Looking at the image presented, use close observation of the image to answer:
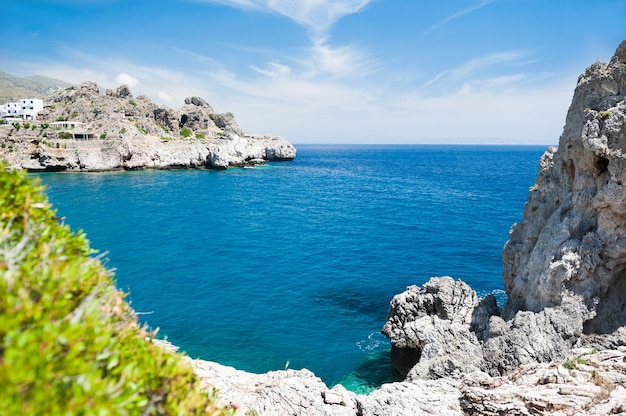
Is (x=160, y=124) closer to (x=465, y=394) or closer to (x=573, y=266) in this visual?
(x=573, y=266)

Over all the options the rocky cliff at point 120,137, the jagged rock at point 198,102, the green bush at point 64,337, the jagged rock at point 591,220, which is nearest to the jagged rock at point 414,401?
the green bush at point 64,337

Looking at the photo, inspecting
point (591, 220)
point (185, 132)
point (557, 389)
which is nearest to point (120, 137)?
point (185, 132)

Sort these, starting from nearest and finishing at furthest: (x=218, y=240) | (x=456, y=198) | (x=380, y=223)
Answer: (x=218, y=240), (x=380, y=223), (x=456, y=198)

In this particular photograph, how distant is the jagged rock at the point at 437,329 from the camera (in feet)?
58.1

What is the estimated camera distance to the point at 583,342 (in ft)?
59.3

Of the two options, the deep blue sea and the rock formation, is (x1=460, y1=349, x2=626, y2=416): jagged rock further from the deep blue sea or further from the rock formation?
the deep blue sea

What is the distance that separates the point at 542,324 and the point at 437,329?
5062mm

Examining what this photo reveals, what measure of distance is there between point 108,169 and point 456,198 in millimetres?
86384

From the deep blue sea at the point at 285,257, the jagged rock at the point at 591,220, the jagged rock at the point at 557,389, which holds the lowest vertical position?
the deep blue sea at the point at 285,257

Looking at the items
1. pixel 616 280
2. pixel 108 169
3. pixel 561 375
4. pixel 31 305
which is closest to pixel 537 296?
pixel 616 280

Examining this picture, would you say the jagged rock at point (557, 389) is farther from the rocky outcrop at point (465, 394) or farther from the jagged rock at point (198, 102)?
the jagged rock at point (198, 102)

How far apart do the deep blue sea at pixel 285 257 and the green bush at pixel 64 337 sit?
2.21m

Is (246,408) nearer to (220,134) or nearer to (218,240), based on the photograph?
(218,240)

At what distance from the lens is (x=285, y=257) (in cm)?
4228
